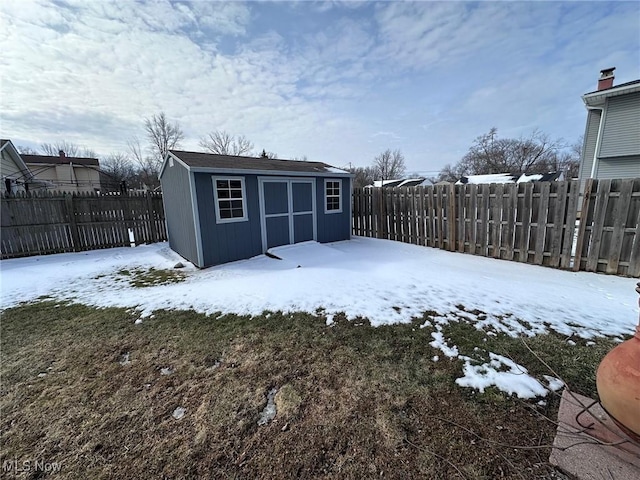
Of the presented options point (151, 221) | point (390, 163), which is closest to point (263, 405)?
point (151, 221)

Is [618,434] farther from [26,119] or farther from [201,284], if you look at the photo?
[26,119]

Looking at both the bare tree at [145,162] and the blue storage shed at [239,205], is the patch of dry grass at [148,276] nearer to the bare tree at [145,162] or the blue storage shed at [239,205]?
the blue storage shed at [239,205]

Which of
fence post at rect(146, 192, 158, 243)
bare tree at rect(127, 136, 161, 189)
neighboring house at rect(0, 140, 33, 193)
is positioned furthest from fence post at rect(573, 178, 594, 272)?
A: bare tree at rect(127, 136, 161, 189)

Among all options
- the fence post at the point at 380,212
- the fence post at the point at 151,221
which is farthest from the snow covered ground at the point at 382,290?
the fence post at the point at 151,221

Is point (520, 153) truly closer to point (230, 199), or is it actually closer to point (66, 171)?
point (230, 199)

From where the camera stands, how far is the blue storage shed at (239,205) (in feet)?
20.5

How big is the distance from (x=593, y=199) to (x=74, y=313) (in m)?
9.27

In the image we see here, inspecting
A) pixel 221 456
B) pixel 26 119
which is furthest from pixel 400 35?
pixel 26 119

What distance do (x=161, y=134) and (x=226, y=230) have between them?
2892cm

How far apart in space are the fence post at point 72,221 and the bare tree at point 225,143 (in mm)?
23144

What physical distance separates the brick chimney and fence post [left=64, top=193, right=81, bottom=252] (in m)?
22.9

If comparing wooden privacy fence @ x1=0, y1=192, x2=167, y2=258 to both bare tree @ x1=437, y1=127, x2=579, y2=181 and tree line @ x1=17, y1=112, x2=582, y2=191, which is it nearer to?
tree line @ x1=17, y1=112, x2=582, y2=191

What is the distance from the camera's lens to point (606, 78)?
1230 cm

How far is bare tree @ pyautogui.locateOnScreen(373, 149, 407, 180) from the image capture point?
48469mm
